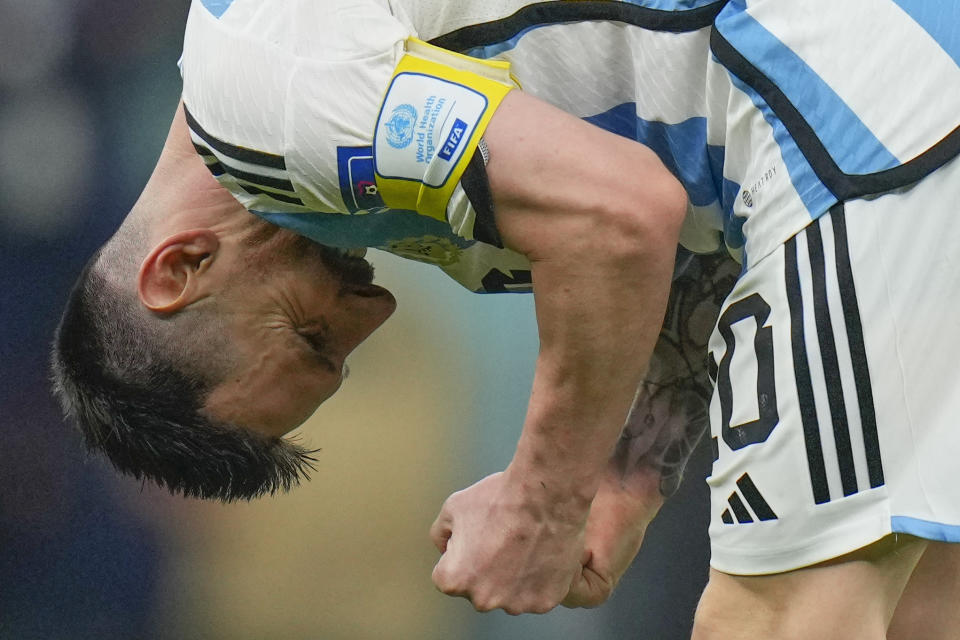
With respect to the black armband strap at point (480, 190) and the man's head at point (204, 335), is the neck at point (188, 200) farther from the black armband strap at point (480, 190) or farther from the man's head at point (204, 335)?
the black armband strap at point (480, 190)

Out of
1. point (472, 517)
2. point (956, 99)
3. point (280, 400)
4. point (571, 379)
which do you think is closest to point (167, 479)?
point (280, 400)

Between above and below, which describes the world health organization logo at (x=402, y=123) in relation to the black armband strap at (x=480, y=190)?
above

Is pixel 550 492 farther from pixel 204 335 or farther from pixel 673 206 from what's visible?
pixel 204 335

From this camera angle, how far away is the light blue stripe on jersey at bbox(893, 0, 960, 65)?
2.48 feet

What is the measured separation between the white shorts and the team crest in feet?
1.26

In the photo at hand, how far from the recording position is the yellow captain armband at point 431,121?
813mm

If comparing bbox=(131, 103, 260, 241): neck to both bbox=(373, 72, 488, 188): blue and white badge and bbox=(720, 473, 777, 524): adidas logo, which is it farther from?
bbox=(720, 473, 777, 524): adidas logo

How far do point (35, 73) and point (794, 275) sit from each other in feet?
4.74

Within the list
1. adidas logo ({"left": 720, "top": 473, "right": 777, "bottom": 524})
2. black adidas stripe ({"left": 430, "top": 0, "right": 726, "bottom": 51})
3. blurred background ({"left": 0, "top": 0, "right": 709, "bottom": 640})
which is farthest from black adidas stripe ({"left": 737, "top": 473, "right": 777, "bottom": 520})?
blurred background ({"left": 0, "top": 0, "right": 709, "bottom": 640})

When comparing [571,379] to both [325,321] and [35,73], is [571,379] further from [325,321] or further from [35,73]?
[35,73]

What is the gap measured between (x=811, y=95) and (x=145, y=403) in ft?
2.50

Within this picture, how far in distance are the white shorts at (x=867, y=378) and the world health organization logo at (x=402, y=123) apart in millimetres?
278

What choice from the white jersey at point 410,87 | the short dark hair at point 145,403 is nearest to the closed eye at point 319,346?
the short dark hair at point 145,403

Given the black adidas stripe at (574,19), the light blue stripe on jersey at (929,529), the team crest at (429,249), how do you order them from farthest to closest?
the team crest at (429,249) → the black adidas stripe at (574,19) → the light blue stripe on jersey at (929,529)
